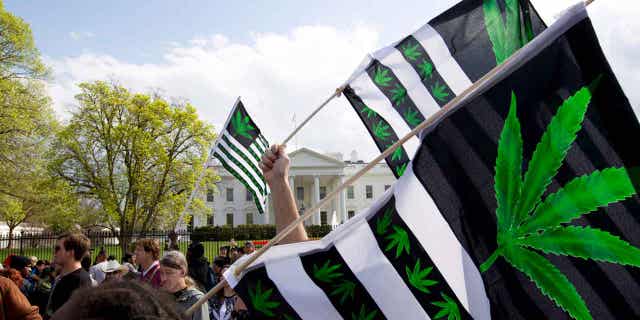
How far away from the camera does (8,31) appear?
78.4 ft

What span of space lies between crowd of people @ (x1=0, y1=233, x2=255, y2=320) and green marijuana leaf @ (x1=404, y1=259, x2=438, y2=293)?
0.87 meters

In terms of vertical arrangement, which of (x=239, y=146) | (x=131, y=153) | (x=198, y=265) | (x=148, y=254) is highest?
(x=131, y=153)

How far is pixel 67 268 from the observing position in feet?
15.5

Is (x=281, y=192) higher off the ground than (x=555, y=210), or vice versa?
(x=281, y=192)

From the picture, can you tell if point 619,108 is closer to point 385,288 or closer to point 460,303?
point 460,303

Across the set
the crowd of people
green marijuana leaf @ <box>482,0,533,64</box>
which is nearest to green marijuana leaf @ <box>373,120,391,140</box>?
green marijuana leaf @ <box>482,0,533,64</box>

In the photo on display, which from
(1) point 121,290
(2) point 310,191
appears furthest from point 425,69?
(2) point 310,191

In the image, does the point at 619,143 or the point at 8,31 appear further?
the point at 8,31

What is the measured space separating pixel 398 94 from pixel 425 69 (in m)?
0.35


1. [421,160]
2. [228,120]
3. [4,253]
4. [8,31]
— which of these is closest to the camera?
[421,160]

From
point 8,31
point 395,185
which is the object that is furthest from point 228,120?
point 8,31

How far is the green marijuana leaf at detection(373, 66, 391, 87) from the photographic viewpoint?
5.06m

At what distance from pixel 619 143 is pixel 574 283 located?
529mm

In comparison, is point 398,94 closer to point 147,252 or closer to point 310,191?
point 147,252
